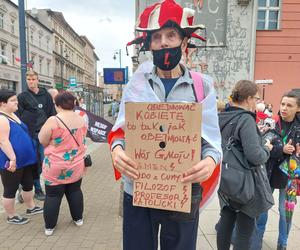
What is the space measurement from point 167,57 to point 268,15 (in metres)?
19.3

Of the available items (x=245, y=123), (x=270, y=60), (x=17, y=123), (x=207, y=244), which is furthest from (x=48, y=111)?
(x=270, y=60)

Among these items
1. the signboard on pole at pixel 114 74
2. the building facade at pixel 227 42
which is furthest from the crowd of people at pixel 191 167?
the building facade at pixel 227 42

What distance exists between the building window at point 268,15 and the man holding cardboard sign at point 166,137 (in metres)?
18.6

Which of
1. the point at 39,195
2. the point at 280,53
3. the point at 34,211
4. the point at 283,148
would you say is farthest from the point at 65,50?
the point at 283,148

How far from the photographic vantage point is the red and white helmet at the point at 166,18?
1740 mm

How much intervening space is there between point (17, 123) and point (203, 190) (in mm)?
3055

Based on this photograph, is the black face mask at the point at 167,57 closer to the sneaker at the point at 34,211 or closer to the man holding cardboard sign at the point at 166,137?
the man holding cardboard sign at the point at 166,137

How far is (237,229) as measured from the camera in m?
2.61

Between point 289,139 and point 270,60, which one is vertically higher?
point 270,60

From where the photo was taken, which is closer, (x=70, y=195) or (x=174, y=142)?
(x=174, y=142)

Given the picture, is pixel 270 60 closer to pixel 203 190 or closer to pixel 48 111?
pixel 48 111

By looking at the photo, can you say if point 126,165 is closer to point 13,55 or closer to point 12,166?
point 12,166

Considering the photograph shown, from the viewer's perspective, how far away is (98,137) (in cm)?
645

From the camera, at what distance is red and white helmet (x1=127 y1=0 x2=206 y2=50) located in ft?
5.71
